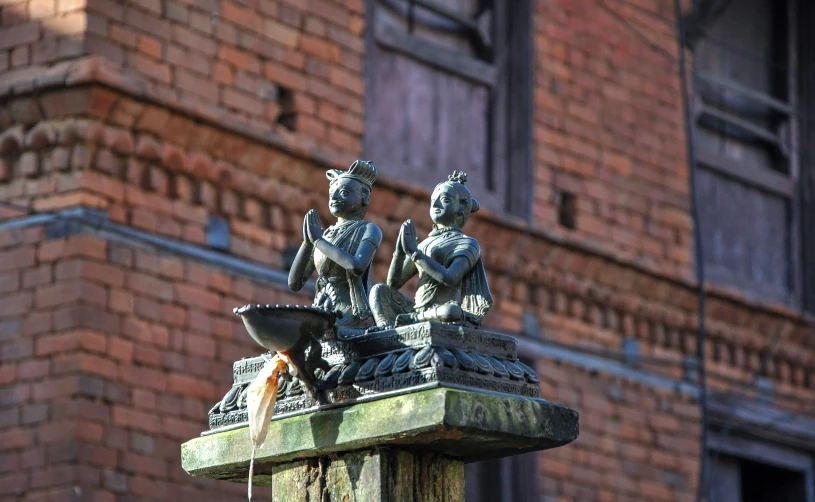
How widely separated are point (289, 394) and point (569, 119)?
9927 millimetres

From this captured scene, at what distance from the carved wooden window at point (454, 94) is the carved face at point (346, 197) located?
7.39 meters

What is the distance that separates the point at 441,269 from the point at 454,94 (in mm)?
9016

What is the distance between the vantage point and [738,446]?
1694 centimetres

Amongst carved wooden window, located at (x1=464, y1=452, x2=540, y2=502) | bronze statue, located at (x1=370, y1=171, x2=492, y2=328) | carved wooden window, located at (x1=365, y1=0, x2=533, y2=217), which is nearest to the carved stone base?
bronze statue, located at (x1=370, y1=171, x2=492, y2=328)

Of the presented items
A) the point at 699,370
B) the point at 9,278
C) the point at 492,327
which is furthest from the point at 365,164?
the point at 699,370

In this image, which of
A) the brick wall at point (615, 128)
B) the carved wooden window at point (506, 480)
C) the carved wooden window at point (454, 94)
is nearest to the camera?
the carved wooden window at point (454, 94)

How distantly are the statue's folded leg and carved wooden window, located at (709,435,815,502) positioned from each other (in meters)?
10.6

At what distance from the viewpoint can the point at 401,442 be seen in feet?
19.4

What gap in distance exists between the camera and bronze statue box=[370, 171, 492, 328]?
6438 mm

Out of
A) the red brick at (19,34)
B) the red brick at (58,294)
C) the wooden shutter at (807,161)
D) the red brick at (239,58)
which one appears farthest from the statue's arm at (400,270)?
the wooden shutter at (807,161)

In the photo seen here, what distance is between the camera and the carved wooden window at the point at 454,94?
14.6 m

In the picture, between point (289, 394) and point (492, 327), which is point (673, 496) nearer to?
point (492, 327)

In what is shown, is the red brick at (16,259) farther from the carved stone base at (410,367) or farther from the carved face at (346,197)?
the carved stone base at (410,367)

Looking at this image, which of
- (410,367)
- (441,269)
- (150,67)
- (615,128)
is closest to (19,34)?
(150,67)
